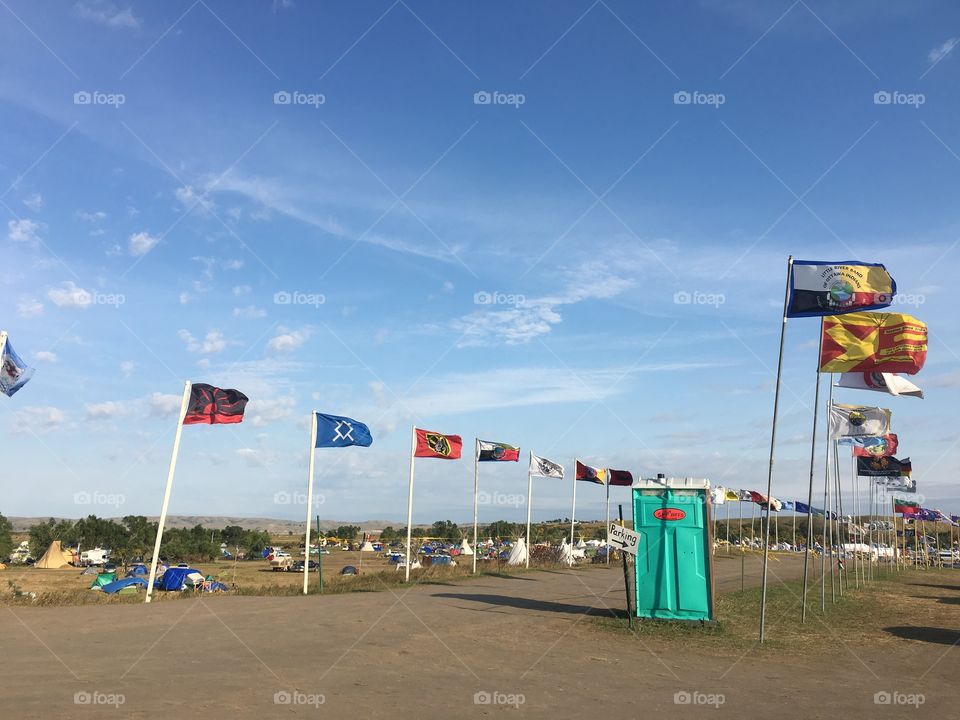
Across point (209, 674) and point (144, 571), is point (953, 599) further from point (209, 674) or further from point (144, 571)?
point (144, 571)

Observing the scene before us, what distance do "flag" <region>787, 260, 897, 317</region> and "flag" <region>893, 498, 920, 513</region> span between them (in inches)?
2074

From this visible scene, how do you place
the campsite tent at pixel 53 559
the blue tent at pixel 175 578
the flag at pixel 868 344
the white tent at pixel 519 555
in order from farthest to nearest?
the campsite tent at pixel 53 559, the white tent at pixel 519 555, the blue tent at pixel 175 578, the flag at pixel 868 344

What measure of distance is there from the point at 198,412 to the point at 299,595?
6867 millimetres

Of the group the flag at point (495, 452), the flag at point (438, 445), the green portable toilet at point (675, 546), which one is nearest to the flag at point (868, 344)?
the green portable toilet at point (675, 546)

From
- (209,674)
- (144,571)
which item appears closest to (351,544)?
(144,571)

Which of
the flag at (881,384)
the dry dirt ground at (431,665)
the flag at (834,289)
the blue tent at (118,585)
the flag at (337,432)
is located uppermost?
the flag at (834,289)

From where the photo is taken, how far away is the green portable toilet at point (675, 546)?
17.6 meters

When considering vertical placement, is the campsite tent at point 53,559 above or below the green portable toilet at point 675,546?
below

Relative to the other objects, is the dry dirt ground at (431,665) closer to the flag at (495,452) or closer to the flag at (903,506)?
the flag at (495,452)

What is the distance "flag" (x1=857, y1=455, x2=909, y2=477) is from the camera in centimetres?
3888

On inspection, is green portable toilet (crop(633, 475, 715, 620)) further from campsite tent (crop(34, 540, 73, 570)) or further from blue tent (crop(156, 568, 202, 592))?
campsite tent (crop(34, 540, 73, 570))

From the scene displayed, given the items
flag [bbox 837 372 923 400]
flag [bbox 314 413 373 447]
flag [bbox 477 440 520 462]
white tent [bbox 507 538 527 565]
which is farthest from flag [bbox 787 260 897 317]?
white tent [bbox 507 538 527 565]

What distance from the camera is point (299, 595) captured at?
2481 centimetres

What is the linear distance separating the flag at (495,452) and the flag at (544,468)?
3.87 meters
